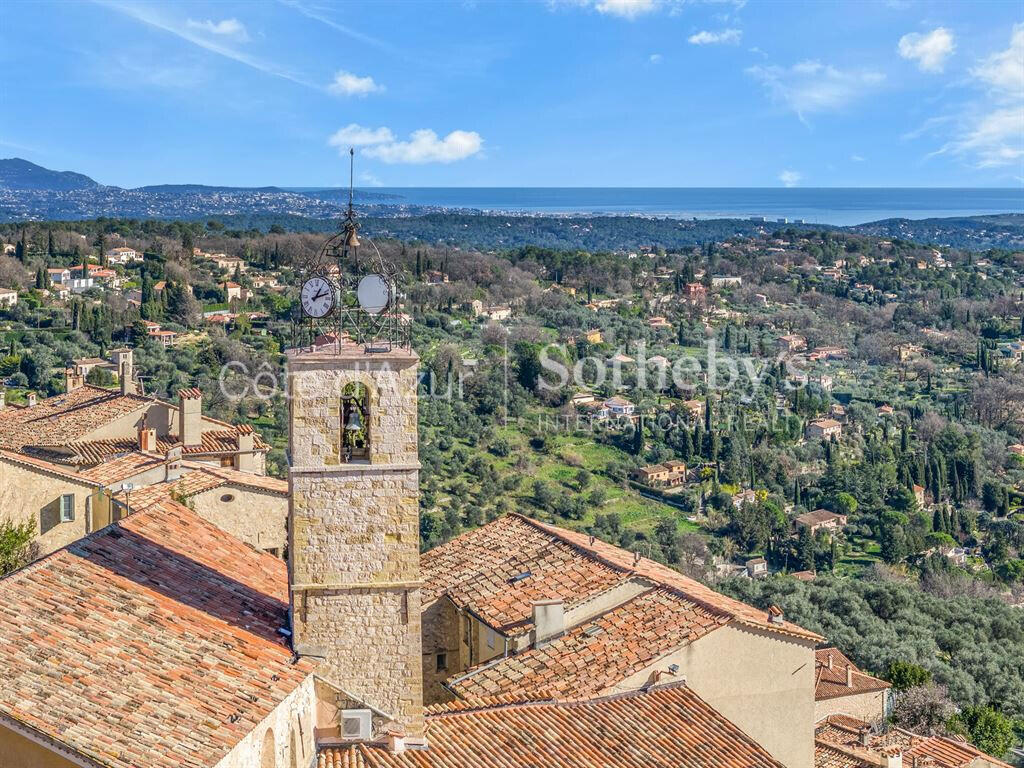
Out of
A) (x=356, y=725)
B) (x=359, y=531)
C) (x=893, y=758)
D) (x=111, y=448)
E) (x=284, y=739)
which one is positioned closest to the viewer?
(x=284, y=739)

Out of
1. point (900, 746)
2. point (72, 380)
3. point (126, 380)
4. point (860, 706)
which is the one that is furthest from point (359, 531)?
point (72, 380)

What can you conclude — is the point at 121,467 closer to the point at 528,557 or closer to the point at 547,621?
the point at 528,557

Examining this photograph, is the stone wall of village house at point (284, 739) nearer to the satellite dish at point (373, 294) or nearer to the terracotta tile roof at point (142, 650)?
the terracotta tile roof at point (142, 650)

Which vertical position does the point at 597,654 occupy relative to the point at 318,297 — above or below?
below

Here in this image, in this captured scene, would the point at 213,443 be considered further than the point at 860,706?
Yes

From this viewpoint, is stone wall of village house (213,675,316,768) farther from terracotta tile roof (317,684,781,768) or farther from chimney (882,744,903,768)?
chimney (882,744,903,768)

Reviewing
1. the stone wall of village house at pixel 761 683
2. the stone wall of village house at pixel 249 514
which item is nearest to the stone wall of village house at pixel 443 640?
the stone wall of village house at pixel 249 514

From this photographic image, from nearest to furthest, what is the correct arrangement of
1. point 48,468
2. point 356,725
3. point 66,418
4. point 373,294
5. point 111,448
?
point 356,725, point 373,294, point 48,468, point 111,448, point 66,418

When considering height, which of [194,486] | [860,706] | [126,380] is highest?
[126,380]
